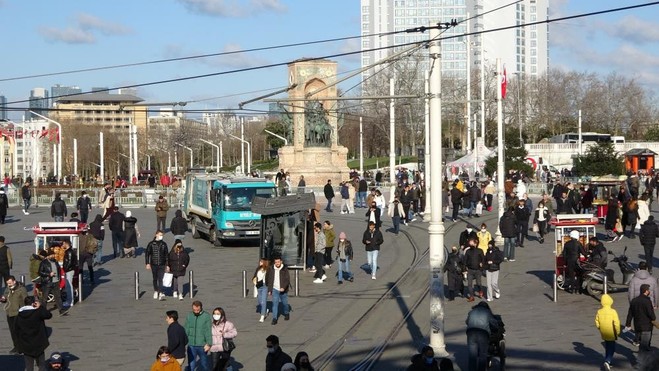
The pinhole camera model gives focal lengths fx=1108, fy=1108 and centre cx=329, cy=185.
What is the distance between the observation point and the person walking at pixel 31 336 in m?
16.2

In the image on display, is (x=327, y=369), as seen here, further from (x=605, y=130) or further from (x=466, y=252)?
(x=605, y=130)

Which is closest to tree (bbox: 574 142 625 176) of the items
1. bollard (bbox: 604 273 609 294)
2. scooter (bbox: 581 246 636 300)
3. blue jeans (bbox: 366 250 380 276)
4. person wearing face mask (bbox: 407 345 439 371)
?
blue jeans (bbox: 366 250 380 276)

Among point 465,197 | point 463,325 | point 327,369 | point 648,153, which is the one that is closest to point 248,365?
point 327,369

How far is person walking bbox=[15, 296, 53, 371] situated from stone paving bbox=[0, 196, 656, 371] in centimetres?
101

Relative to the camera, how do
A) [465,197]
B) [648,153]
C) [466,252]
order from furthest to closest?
[648,153] → [465,197] → [466,252]

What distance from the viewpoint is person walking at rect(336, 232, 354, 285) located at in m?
26.2

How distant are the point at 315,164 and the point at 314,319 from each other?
4239 cm

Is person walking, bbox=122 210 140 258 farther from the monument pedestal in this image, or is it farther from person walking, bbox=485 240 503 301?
the monument pedestal

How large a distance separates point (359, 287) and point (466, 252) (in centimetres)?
363

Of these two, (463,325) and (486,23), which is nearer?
(463,325)

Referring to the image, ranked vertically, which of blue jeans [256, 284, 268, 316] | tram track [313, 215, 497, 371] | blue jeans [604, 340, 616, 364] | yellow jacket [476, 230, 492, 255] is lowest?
tram track [313, 215, 497, 371]

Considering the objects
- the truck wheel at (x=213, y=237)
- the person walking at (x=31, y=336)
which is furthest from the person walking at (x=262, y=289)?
the truck wheel at (x=213, y=237)

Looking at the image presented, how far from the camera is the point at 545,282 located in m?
25.9

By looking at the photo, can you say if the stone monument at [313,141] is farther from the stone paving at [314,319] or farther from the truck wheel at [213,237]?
the stone paving at [314,319]
